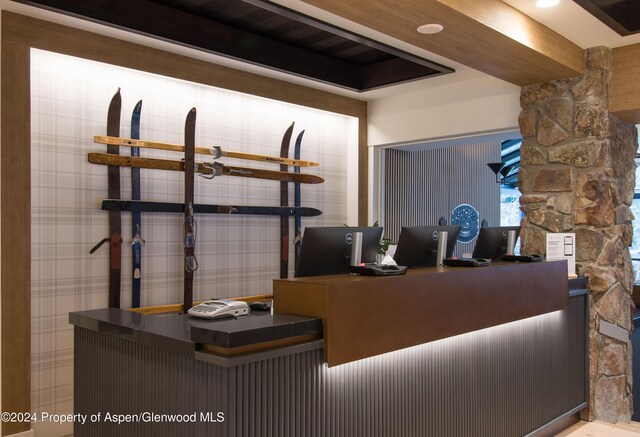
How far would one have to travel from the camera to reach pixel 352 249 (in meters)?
2.93

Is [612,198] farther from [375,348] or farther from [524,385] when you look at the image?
[375,348]

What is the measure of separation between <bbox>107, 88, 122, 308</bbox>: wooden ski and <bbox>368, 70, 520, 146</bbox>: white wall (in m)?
2.74

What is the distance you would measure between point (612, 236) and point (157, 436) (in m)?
3.44

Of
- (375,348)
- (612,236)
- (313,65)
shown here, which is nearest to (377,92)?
(313,65)

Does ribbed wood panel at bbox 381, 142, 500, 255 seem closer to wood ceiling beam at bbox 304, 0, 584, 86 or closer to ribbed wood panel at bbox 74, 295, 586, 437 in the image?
wood ceiling beam at bbox 304, 0, 584, 86

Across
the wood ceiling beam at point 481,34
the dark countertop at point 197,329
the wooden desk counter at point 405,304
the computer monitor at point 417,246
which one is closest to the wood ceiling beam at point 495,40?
the wood ceiling beam at point 481,34

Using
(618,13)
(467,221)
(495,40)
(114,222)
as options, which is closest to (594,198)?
(618,13)

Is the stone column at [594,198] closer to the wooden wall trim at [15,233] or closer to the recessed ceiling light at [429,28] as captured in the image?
the recessed ceiling light at [429,28]

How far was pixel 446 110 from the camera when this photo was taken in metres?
5.23

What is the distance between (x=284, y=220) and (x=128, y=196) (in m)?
1.46

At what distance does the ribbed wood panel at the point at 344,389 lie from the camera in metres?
2.08

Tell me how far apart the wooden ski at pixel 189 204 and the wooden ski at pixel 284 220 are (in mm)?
977

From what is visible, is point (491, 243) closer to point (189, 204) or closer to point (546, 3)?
point (546, 3)

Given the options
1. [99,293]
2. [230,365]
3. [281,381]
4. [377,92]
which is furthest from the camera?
[377,92]
